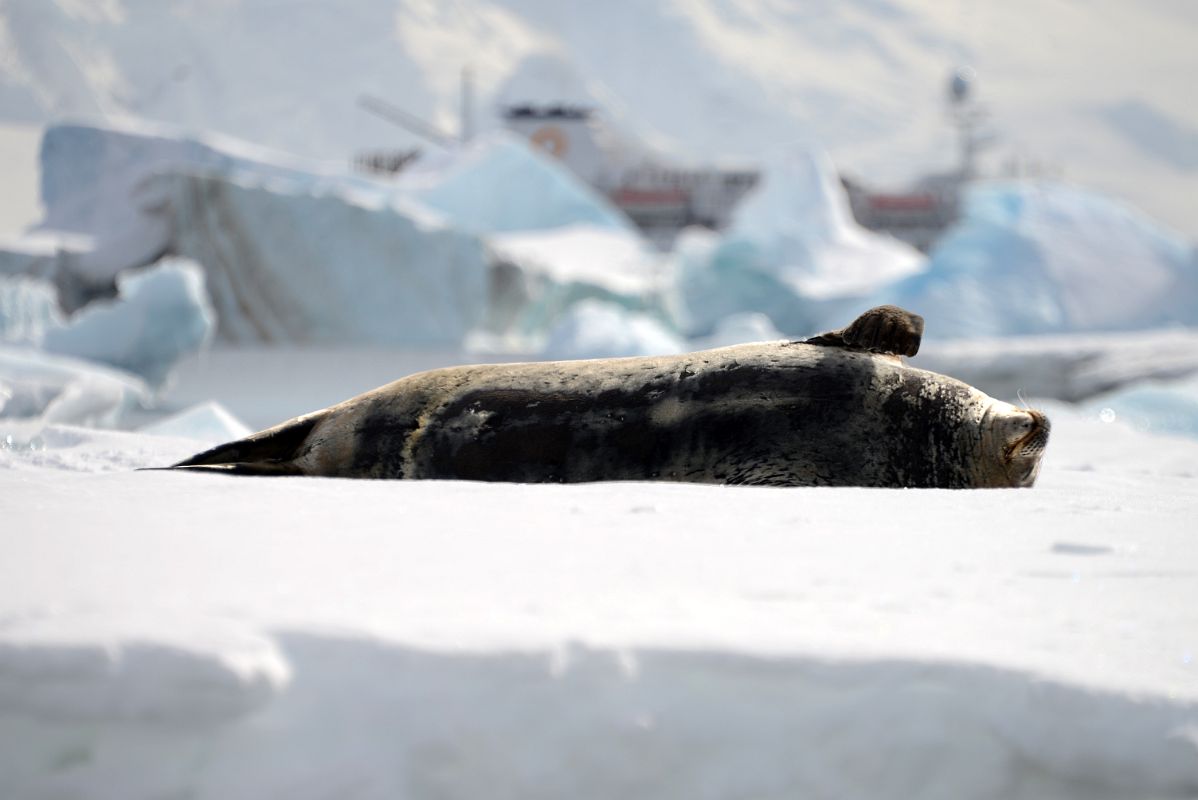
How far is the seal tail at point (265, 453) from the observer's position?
2.45 m

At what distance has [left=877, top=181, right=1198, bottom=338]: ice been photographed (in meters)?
13.7

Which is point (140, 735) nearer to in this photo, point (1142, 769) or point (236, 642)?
point (236, 642)

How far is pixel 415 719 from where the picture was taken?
3.53 ft

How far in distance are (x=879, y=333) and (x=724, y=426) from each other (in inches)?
17.5

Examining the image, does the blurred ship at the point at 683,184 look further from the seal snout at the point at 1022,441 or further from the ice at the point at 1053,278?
the seal snout at the point at 1022,441

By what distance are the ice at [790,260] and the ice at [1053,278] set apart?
1.18m

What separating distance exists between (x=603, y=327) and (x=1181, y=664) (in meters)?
9.20

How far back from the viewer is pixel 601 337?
33.2ft

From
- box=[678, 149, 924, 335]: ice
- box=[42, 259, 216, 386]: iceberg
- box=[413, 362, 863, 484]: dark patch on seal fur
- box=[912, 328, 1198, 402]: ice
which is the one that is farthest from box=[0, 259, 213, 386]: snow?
box=[678, 149, 924, 335]: ice

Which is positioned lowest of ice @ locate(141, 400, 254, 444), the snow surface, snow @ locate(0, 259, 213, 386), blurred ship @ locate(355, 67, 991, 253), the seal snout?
the snow surface

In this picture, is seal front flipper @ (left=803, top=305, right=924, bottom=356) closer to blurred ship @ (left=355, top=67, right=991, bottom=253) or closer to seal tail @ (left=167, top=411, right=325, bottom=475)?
→ seal tail @ (left=167, top=411, right=325, bottom=475)

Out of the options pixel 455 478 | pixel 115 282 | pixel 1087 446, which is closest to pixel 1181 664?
Answer: pixel 455 478

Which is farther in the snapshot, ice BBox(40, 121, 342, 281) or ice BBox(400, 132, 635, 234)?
ice BBox(400, 132, 635, 234)

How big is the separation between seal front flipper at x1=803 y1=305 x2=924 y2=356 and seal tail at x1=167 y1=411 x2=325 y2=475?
1.09m
